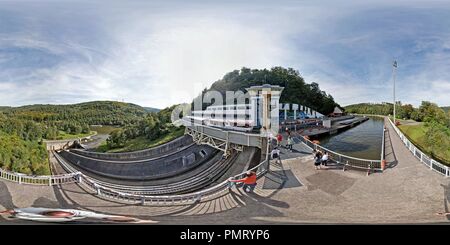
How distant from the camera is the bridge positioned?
2.59 m

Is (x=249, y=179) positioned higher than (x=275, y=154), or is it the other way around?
(x=275, y=154)

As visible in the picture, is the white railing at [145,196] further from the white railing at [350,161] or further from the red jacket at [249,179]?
the white railing at [350,161]

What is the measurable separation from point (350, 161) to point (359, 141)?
0.67 ft

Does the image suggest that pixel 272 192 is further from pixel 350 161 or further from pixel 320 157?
pixel 350 161

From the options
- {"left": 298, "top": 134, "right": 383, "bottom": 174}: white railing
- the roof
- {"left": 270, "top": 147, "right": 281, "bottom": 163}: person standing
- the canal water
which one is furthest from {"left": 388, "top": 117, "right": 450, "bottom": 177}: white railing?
{"left": 270, "top": 147, "right": 281, "bottom": 163}: person standing

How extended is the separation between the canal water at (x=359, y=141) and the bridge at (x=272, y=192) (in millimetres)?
58

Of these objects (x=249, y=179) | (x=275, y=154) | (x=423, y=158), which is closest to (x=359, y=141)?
(x=423, y=158)

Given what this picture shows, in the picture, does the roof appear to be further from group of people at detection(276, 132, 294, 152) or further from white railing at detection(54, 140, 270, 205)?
white railing at detection(54, 140, 270, 205)

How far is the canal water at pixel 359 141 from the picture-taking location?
2662mm

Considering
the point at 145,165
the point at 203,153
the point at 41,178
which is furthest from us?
the point at 41,178

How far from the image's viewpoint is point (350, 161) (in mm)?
2723

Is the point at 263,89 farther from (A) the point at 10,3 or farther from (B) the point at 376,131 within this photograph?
(A) the point at 10,3

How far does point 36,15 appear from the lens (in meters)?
2.80

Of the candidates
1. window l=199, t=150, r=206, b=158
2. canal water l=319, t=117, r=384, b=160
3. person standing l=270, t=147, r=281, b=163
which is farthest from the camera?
canal water l=319, t=117, r=384, b=160
